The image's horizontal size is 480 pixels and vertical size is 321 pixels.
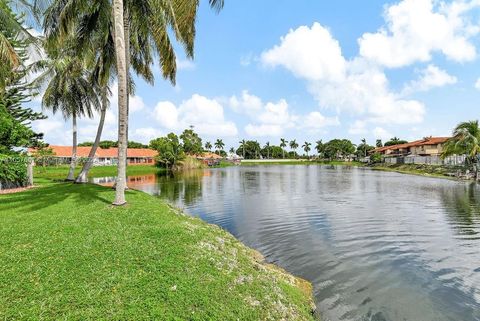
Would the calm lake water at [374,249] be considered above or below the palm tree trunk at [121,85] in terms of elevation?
below

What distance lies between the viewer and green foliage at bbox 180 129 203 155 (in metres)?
91.6

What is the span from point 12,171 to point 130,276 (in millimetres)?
18486

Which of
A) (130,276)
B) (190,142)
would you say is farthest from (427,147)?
(130,276)

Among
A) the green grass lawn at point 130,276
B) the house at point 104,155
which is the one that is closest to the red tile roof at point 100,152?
the house at point 104,155

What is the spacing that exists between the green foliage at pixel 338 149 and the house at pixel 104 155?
83.3 meters

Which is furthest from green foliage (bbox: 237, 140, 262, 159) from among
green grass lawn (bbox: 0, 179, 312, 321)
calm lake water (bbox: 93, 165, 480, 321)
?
green grass lawn (bbox: 0, 179, 312, 321)

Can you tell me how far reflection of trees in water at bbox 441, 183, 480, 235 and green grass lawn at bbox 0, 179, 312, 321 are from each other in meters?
12.1

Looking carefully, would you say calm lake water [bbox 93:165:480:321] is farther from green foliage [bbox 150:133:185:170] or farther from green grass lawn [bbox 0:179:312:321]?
green foliage [bbox 150:133:185:170]

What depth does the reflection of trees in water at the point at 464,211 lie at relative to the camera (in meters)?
15.2

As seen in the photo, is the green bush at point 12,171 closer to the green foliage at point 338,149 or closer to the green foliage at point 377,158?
the green foliage at point 377,158

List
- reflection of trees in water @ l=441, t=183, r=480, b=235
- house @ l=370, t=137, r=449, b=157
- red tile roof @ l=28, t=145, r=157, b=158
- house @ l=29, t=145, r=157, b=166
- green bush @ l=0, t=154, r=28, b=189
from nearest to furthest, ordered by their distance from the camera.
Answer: reflection of trees in water @ l=441, t=183, r=480, b=235 → green bush @ l=0, t=154, r=28, b=189 → house @ l=29, t=145, r=157, b=166 → red tile roof @ l=28, t=145, r=157, b=158 → house @ l=370, t=137, r=449, b=157

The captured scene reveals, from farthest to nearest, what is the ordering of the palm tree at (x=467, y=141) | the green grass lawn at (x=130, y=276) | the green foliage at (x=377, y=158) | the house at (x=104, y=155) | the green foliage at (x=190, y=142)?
the green foliage at (x=377, y=158), the green foliage at (x=190, y=142), the house at (x=104, y=155), the palm tree at (x=467, y=141), the green grass lawn at (x=130, y=276)

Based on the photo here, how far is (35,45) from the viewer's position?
1530cm

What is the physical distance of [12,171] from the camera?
1928 cm
